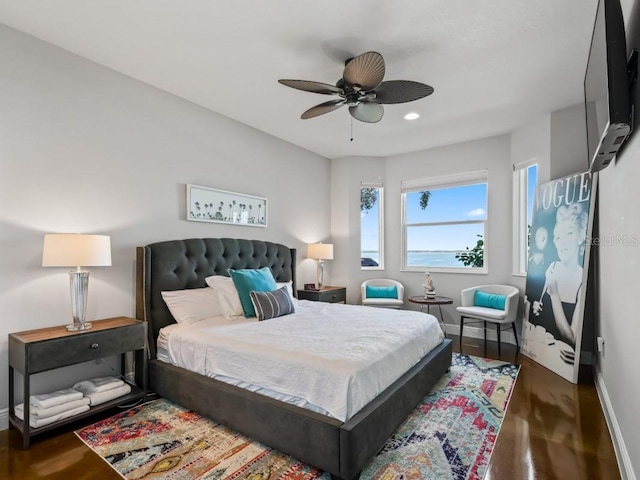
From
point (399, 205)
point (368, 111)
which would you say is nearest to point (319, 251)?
point (399, 205)

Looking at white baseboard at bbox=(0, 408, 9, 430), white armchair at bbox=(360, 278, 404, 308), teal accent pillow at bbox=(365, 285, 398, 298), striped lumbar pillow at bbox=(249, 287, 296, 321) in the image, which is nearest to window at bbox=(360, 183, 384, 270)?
white armchair at bbox=(360, 278, 404, 308)

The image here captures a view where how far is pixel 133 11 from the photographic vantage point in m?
2.24

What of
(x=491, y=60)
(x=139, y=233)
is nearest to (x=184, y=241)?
(x=139, y=233)

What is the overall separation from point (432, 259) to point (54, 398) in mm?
4710

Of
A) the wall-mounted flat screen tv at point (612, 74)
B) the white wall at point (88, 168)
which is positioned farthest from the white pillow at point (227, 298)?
the wall-mounted flat screen tv at point (612, 74)

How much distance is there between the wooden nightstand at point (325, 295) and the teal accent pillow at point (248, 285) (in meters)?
1.24

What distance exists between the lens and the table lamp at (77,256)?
7.68 ft

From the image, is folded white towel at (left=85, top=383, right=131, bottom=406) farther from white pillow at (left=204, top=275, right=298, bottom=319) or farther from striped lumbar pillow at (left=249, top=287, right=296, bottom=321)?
striped lumbar pillow at (left=249, top=287, right=296, bottom=321)

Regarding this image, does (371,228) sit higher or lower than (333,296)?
higher

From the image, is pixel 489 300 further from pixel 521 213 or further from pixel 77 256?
pixel 77 256

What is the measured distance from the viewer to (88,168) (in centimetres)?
283

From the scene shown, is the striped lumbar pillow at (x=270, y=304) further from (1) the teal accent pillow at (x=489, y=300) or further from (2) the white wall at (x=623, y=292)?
(1) the teal accent pillow at (x=489, y=300)

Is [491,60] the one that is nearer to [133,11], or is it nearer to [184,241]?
[133,11]

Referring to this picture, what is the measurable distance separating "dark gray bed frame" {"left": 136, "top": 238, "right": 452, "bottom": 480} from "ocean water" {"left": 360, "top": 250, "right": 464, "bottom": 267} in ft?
6.88
